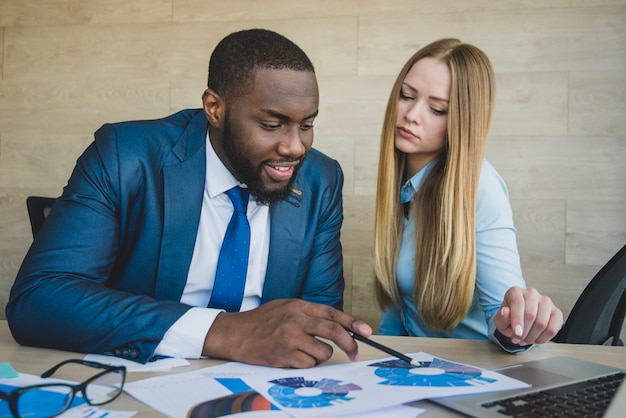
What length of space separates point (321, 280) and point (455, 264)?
13.3 inches

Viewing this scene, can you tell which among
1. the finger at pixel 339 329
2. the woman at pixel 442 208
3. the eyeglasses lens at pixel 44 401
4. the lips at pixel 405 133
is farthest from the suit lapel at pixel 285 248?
the eyeglasses lens at pixel 44 401

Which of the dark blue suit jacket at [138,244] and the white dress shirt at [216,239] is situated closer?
the dark blue suit jacket at [138,244]

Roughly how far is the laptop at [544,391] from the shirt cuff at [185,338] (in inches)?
16.1

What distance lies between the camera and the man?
1028 mm

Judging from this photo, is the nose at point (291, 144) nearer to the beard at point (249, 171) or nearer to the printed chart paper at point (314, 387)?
the beard at point (249, 171)

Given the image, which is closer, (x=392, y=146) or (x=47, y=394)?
(x=47, y=394)

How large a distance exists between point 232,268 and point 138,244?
221mm

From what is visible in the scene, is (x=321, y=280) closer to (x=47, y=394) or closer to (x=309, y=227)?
(x=309, y=227)

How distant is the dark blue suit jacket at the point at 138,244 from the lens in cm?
106

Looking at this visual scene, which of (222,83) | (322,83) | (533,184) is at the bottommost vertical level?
(533,184)

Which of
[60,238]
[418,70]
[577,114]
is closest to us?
[60,238]

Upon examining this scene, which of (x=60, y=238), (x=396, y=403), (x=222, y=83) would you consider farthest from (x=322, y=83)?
(x=396, y=403)

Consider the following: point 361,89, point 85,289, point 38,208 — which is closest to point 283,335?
point 85,289

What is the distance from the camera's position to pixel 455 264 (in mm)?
1502
